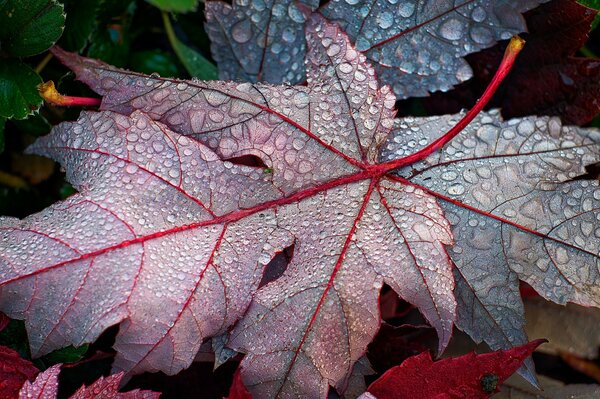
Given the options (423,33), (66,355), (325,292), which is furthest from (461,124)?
(66,355)

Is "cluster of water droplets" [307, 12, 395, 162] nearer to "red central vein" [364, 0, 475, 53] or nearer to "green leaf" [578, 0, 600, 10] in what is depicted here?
"red central vein" [364, 0, 475, 53]

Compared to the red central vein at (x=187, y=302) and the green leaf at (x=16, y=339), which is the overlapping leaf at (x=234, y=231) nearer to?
the red central vein at (x=187, y=302)

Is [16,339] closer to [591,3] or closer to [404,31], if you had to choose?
[404,31]

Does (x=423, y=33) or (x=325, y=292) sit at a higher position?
(x=423, y=33)

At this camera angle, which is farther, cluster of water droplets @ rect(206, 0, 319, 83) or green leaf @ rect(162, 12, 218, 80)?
green leaf @ rect(162, 12, 218, 80)

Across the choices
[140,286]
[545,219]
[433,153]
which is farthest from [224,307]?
[545,219]

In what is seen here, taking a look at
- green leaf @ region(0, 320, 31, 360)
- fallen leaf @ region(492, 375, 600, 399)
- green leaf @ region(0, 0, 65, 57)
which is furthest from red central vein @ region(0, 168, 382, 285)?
fallen leaf @ region(492, 375, 600, 399)

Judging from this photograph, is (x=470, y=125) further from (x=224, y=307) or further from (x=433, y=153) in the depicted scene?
(x=224, y=307)
